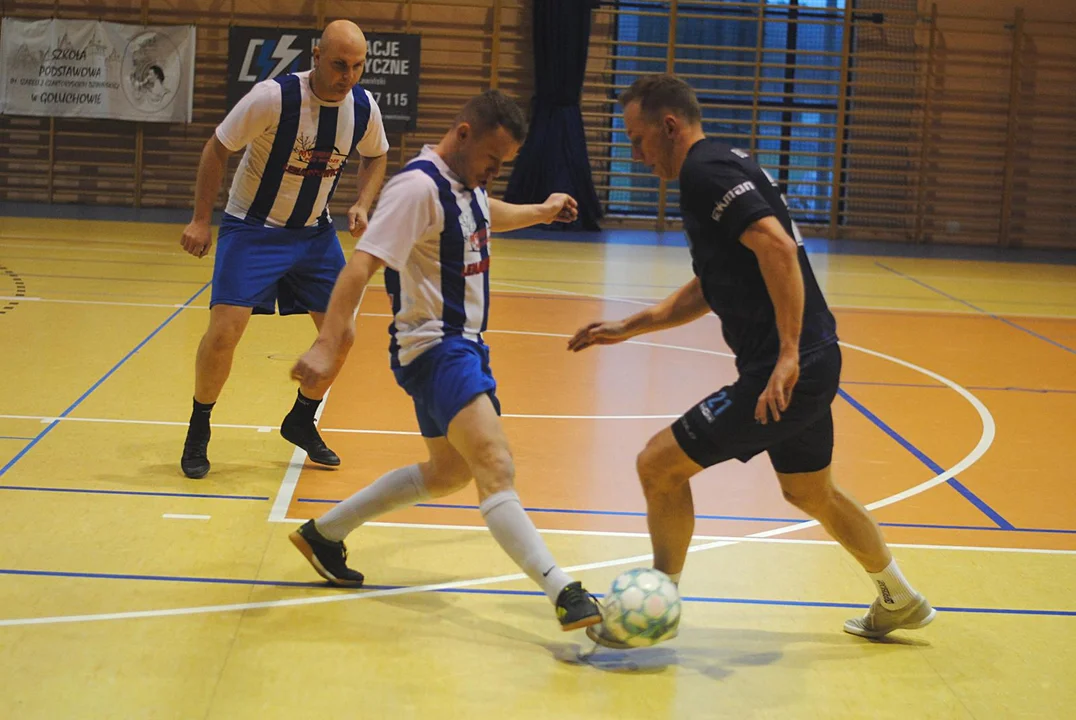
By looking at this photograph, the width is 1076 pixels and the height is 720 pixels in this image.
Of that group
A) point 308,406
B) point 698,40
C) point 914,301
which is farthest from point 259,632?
point 698,40

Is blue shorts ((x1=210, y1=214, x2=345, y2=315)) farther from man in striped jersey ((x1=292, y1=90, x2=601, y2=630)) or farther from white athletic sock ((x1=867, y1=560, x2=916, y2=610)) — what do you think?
white athletic sock ((x1=867, y1=560, x2=916, y2=610))

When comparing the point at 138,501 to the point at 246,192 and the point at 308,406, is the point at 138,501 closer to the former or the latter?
the point at 308,406

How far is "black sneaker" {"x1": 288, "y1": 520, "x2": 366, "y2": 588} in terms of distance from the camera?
3514 mm

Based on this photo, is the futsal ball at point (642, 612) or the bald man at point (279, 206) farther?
the bald man at point (279, 206)

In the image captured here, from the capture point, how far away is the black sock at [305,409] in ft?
15.8

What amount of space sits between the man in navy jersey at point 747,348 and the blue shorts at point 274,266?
194 centimetres

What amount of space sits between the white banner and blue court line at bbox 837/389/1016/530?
10.6 m

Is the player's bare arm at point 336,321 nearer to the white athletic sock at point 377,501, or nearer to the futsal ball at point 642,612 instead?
the white athletic sock at point 377,501

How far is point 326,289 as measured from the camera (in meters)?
4.87

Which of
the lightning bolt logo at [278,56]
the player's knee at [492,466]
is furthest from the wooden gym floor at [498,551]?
the lightning bolt logo at [278,56]

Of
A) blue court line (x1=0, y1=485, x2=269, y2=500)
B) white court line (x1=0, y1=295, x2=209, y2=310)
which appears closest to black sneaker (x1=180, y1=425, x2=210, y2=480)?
blue court line (x1=0, y1=485, x2=269, y2=500)

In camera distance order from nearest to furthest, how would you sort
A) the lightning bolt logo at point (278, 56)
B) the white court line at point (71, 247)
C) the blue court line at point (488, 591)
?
the blue court line at point (488, 591), the white court line at point (71, 247), the lightning bolt logo at point (278, 56)

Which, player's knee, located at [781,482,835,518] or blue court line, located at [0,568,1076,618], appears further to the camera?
blue court line, located at [0,568,1076,618]

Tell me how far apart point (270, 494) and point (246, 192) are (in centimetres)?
118
